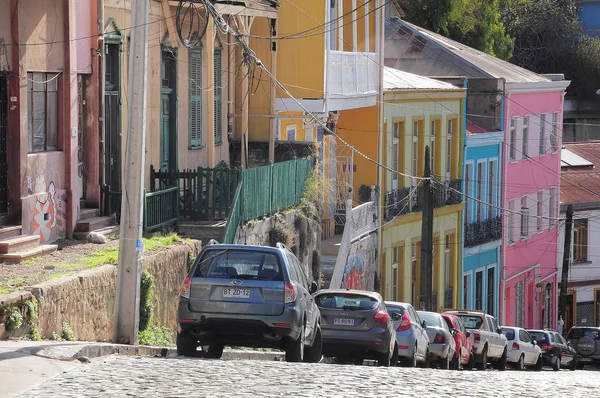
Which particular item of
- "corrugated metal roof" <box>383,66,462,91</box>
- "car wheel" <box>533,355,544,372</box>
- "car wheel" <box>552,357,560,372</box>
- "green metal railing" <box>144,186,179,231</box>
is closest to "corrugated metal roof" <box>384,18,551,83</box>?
"corrugated metal roof" <box>383,66,462,91</box>

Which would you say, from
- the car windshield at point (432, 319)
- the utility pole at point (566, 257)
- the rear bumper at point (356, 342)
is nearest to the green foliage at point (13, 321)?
the rear bumper at point (356, 342)

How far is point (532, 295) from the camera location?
51.4 metres

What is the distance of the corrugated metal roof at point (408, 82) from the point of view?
38.8 meters

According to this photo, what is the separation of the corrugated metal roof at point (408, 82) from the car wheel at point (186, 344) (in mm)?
21680

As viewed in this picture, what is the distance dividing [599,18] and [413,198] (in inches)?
1484

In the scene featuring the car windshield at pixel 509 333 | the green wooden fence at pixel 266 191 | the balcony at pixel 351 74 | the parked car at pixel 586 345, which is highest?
the balcony at pixel 351 74

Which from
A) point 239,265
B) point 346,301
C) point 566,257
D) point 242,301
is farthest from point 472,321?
point 566,257

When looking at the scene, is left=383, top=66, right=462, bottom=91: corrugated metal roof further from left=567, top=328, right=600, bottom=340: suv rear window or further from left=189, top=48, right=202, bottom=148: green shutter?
left=189, top=48, right=202, bottom=148: green shutter

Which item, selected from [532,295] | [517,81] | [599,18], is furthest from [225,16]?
[599,18]

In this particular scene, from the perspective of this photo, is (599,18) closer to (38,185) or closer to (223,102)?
(223,102)

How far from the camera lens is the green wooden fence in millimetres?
23406

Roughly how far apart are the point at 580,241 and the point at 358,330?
35.5 m

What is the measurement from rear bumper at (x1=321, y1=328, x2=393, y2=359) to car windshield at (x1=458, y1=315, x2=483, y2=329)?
393 inches

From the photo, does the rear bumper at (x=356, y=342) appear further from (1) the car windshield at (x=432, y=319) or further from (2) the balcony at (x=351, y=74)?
(2) the balcony at (x=351, y=74)
